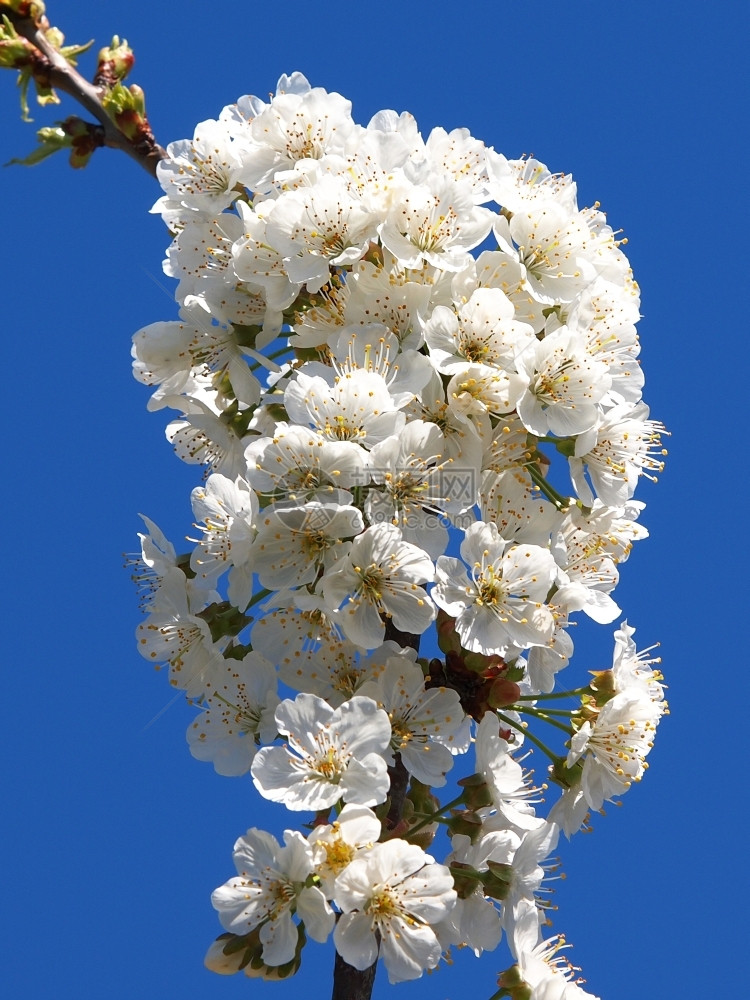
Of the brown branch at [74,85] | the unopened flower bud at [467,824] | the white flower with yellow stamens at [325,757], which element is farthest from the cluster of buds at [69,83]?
the unopened flower bud at [467,824]

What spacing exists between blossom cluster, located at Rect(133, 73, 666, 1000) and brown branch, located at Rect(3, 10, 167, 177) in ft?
0.32

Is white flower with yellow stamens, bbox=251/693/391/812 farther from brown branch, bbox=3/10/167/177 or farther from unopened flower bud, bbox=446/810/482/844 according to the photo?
Answer: brown branch, bbox=3/10/167/177

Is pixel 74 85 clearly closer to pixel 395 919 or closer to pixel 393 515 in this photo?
pixel 393 515

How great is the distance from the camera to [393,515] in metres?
2.47

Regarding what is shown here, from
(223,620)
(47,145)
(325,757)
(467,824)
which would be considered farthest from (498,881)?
(47,145)

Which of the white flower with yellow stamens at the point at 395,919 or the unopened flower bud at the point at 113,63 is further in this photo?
the unopened flower bud at the point at 113,63

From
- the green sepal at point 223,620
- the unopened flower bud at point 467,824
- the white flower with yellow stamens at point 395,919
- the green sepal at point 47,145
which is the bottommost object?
the white flower with yellow stamens at point 395,919

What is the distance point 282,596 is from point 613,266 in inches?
45.5

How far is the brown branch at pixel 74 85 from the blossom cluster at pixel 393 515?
3.8 inches

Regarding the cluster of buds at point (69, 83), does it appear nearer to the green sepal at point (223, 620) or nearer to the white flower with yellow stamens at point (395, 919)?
the green sepal at point (223, 620)

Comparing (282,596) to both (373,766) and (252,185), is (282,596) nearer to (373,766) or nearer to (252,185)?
(373,766)

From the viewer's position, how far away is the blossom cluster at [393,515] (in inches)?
94.9

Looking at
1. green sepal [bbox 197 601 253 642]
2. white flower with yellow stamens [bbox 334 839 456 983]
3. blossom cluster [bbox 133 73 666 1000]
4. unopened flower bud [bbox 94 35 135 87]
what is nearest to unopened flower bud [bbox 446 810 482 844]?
blossom cluster [bbox 133 73 666 1000]

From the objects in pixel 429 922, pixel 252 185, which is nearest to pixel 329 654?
pixel 429 922
